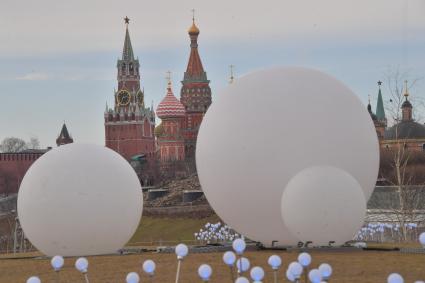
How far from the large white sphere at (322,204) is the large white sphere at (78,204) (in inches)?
180

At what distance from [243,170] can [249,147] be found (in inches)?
22.6

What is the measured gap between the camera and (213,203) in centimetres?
2250

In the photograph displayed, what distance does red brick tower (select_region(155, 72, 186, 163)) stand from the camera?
11400cm

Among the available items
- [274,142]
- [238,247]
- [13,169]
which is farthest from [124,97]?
[238,247]

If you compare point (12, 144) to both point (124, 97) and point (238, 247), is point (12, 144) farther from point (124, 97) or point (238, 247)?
point (238, 247)

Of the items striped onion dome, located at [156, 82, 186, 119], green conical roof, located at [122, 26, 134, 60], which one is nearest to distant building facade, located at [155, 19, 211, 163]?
striped onion dome, located at [156, 82, 186, 119]

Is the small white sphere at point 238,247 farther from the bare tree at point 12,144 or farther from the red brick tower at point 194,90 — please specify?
the bare tree at point 12,144

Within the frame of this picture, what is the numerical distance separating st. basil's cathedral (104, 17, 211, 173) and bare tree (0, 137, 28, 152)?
31807 mm

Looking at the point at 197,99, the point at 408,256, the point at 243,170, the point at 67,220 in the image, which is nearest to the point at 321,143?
the point at 243,170

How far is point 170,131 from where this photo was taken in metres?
118

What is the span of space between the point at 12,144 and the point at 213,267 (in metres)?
167

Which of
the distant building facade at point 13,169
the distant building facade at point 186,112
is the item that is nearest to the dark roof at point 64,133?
the distant building facade at point 13,169

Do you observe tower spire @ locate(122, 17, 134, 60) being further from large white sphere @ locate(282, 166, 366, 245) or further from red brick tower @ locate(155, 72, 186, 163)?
large white sphere @ locate(282, 166, 366, 245)

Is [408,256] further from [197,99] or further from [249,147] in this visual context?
[197,99]
